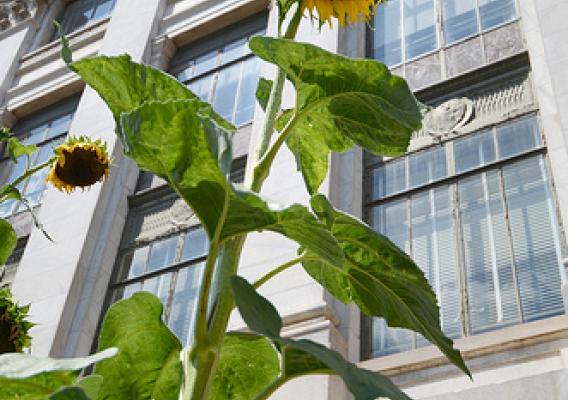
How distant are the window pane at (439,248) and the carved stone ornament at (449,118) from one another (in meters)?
0.73

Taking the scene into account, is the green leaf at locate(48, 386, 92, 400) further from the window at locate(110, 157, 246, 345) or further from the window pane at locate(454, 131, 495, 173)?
the window at locate(110, 157, 246, 345)

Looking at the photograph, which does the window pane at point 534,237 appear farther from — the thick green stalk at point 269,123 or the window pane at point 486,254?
the thick green stalk at point 269,123

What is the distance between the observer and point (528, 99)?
6859mm

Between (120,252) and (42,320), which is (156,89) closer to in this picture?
(42,320)

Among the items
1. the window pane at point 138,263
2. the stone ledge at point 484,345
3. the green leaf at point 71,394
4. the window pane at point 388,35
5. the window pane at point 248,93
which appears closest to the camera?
the green leaf at point 71,394

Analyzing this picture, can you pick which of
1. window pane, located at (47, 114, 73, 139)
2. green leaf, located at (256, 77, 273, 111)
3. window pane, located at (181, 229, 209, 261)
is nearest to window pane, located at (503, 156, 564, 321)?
window pane, located at (181, 229, 209, 261)

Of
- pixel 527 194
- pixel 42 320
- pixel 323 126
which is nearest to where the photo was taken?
pixel 323 126

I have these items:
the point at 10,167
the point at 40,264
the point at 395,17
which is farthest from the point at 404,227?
the point at 10,167

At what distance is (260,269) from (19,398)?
5.16 meters

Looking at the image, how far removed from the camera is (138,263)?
8484 millimetres

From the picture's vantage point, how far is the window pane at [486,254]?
5.48 m

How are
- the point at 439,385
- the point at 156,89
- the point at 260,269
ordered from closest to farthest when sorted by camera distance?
the point at 156,89
the point at 439,385
the point at 260,269

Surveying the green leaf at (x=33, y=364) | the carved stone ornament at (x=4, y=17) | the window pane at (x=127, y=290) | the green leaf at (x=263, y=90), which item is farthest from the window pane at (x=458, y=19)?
the carved stone ornament at (x=4, y=17)

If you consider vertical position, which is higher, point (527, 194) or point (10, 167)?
point (10, 167)
